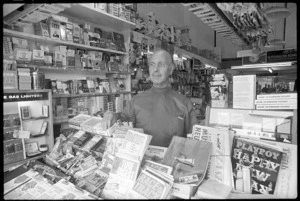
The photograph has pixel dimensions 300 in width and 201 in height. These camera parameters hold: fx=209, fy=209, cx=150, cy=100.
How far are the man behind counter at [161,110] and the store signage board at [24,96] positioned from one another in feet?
4.45

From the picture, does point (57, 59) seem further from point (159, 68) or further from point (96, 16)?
point (159, 68)

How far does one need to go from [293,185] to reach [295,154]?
0.16 meters

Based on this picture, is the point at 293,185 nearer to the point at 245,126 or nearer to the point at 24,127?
the point at 245,126

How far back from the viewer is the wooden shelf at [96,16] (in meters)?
3.20

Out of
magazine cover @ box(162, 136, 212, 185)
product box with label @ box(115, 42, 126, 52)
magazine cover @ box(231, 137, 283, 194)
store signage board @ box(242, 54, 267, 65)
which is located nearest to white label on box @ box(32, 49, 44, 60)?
product box with label @ box(115, 42, 126, 52)

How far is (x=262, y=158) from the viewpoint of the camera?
3.74ft

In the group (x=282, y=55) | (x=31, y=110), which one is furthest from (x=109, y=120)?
(x=282, y=55)

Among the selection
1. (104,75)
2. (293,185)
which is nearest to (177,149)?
(293,185)

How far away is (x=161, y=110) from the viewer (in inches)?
85.7

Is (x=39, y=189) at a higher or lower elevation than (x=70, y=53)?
lower

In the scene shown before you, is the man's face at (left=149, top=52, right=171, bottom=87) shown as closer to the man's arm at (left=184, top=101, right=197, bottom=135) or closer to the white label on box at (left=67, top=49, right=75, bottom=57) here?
the man's arm at (left=184, top=101, right=197, bottom=135)

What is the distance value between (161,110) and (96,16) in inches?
91.2

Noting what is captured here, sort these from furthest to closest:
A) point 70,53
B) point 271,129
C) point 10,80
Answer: point 70,53 < point 10,80 < point 271,129

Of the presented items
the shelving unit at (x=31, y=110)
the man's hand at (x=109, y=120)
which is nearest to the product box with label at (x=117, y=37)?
the shelving unit at (x=31, y=110)
